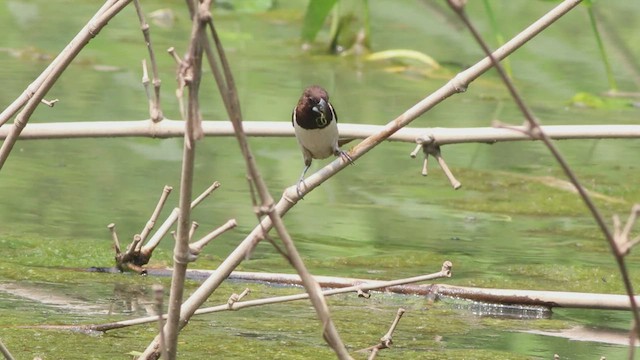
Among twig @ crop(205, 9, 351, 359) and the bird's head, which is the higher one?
the bird's head

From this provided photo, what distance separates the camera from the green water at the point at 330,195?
9.89 feet

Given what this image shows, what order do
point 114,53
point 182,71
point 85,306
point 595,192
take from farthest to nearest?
point 114,53
point 595,192
point 85,306
point 182,71

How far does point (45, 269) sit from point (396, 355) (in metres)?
1.07

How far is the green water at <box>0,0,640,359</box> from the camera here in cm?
302

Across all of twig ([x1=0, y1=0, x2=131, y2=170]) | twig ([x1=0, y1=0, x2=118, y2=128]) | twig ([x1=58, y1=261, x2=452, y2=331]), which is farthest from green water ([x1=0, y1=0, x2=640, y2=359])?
twig ([x1=0, y1=0, x2=131, y2=170])

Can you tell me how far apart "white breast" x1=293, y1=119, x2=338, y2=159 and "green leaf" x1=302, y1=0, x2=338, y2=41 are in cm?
360

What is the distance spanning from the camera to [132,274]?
346 centimetres

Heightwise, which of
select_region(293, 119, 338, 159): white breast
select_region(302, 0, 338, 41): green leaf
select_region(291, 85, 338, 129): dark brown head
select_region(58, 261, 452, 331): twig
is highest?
select_region(302, 0, 338, 41): green leaf

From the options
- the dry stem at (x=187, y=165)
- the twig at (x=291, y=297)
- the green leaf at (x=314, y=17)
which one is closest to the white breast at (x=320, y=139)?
the twig at (x=291, y=297)

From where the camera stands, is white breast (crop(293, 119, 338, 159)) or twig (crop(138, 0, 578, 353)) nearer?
twig (crop(138, 0, 578, 353))

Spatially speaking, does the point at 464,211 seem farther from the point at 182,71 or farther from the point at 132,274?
the point at 182,71

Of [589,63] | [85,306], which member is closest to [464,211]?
A: [85,306]

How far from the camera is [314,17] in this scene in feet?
21.9

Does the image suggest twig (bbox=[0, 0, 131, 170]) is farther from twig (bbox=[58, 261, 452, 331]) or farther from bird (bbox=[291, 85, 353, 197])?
bird (bbox=[291, 85, 353, 197])
